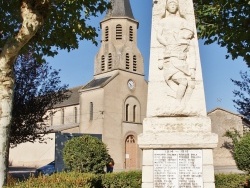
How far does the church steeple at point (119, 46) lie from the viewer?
1892 inches

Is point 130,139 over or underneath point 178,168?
over

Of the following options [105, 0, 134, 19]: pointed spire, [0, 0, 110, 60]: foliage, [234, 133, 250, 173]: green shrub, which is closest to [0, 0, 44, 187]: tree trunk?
[0, 0, 110, 60]: foliage

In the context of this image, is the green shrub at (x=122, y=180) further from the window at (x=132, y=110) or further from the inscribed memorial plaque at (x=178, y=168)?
the window at (x=132, y=110)

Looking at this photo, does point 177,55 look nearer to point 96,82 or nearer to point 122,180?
point 122,180

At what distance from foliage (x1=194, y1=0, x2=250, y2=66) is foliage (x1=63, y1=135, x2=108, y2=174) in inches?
242

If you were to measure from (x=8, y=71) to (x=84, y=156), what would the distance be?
256 inches

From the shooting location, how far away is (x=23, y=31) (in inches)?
364

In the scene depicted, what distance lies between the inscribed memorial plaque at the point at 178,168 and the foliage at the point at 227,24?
597cm

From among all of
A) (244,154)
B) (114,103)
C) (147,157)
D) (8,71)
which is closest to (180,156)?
(147,157)

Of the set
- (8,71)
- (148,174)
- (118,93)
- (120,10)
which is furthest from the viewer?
(120,10)

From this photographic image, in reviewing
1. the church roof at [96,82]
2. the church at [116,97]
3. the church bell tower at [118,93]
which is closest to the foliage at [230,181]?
the church bell tower at [118,93]

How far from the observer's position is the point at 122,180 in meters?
12.0

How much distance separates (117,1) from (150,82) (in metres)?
45.9

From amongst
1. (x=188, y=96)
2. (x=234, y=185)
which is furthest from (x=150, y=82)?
(x=234, y=185)
